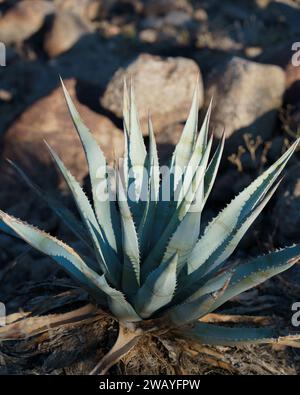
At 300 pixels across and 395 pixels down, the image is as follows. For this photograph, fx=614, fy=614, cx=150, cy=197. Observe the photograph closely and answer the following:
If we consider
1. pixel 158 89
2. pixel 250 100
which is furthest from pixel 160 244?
pixel 158 89

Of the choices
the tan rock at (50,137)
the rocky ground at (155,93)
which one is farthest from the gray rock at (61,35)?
the tan rock at (50,137)

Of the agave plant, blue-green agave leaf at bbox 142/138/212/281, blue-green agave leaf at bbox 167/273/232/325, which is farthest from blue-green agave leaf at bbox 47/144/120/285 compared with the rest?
blue-green agave leaf at bbox 167/273/232/325

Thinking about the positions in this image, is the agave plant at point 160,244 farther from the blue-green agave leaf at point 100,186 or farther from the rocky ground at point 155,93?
the rocky ground at point 155,93

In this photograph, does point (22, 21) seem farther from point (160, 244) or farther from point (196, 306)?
point (196, 306)

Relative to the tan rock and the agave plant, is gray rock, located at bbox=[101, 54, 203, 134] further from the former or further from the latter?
the agave plant
